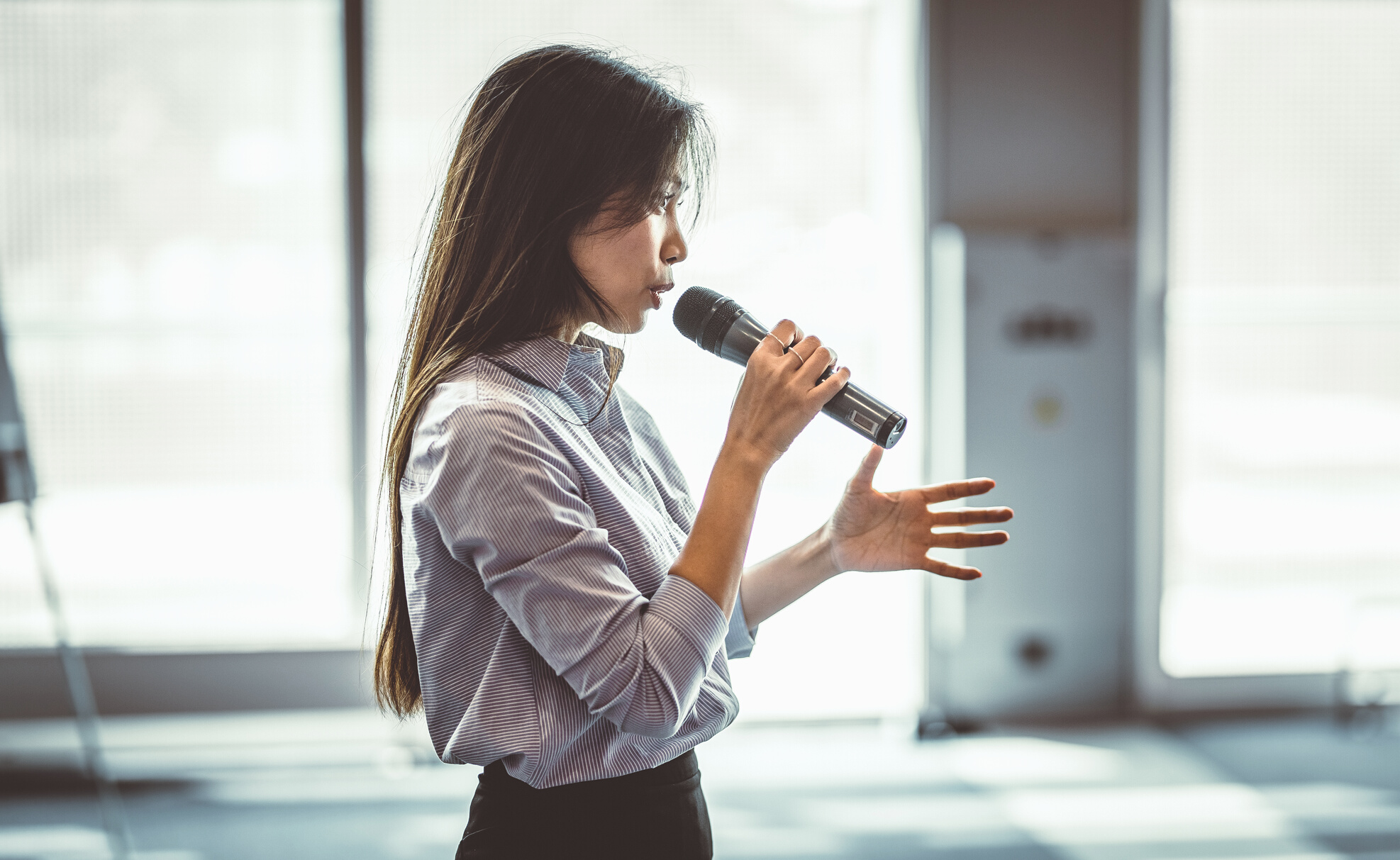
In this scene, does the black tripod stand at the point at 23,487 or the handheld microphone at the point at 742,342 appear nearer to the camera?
the handheld microphone at the point at 742,342

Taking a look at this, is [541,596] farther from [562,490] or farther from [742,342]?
[742,342]

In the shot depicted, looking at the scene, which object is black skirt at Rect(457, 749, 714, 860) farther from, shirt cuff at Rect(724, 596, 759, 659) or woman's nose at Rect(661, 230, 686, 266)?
woman's nose at Rect(661, 230, 686, 266)

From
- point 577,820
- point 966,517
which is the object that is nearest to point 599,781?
point 577,820

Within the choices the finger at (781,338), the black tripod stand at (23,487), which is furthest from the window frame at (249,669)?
the finger at (781,338)

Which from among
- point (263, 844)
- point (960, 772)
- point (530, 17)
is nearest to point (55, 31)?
point (530, 17)

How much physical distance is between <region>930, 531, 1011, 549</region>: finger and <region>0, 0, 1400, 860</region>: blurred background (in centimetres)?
200

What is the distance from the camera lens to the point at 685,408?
3238mm

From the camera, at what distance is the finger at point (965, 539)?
1.07 m

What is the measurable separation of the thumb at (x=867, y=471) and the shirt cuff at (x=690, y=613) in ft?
1.09

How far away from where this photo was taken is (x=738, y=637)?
45.1 inches

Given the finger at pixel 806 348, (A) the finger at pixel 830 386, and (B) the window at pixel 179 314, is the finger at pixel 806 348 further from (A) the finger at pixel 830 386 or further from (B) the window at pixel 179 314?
(B) the window at pixel 179 314

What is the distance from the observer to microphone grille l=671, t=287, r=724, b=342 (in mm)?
1098

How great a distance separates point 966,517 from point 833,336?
2.23 m

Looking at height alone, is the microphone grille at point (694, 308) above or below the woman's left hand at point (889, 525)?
above
